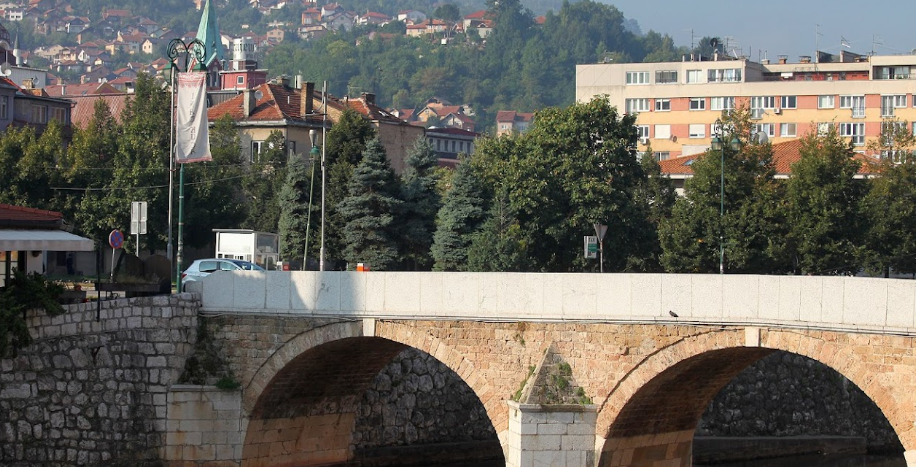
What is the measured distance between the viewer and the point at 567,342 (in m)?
27.9

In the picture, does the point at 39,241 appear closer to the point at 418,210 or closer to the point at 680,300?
the point at 680,300

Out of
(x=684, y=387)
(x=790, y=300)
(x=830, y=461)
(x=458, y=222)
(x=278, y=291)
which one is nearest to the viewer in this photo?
(x=790, y=300)

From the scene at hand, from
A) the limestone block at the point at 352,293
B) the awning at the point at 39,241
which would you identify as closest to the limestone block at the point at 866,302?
the limestone block at the point at 352,293

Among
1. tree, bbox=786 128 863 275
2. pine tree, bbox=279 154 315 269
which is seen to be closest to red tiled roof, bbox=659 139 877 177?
tree, bbox=786 128 863 275

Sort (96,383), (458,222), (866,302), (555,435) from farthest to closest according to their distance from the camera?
(458,222)
(96,383)
(555,435)
(866,302)

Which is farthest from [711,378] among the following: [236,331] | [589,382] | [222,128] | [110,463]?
[222,128]

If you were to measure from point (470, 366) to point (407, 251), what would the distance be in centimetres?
2431

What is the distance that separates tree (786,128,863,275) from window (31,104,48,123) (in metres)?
45.3

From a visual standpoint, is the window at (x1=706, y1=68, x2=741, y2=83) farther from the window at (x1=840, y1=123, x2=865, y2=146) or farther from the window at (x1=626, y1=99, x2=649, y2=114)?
the window at (x1=840, y1=123, x2=865, y2=146)

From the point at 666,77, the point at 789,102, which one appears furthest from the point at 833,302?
the point at 666,77

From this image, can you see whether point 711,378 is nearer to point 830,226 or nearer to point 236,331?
point 236,331

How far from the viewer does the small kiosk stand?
5250 cm

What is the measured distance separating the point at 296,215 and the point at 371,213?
11.9ft

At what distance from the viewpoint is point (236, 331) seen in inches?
1244
